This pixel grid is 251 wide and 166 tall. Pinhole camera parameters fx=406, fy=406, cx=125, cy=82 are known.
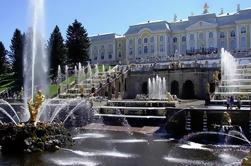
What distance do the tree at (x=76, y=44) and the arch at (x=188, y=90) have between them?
25.3m

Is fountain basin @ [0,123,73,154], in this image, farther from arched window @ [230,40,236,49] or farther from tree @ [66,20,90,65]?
arched window @ [230,40,236,49]

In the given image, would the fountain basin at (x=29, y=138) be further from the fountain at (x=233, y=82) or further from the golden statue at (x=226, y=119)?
the fountain at (x=233, y=82)

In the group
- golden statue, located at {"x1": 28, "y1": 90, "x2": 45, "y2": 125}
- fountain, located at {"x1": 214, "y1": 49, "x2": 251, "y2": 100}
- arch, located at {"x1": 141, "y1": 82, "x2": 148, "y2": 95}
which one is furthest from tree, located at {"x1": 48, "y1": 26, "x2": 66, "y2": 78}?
golden statue, located at {"x1": 28, "y1": 90, "x2": 45, "y2": 125}

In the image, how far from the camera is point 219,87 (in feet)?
111

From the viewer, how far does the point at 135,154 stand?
17.4m

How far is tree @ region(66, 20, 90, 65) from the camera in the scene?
6397cm

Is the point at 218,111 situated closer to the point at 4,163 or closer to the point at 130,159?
the point at 130,159

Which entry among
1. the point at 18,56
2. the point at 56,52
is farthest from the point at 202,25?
the point at 18,56

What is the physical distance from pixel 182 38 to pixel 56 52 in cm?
3511

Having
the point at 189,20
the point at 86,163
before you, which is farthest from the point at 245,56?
the point at 86,163

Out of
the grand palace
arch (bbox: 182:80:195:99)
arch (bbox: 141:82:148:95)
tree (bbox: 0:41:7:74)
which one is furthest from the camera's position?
the grand palace

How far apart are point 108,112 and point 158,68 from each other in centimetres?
1596

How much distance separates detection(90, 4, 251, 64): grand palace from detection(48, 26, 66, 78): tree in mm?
18178

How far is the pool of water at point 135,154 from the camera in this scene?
616 inches
